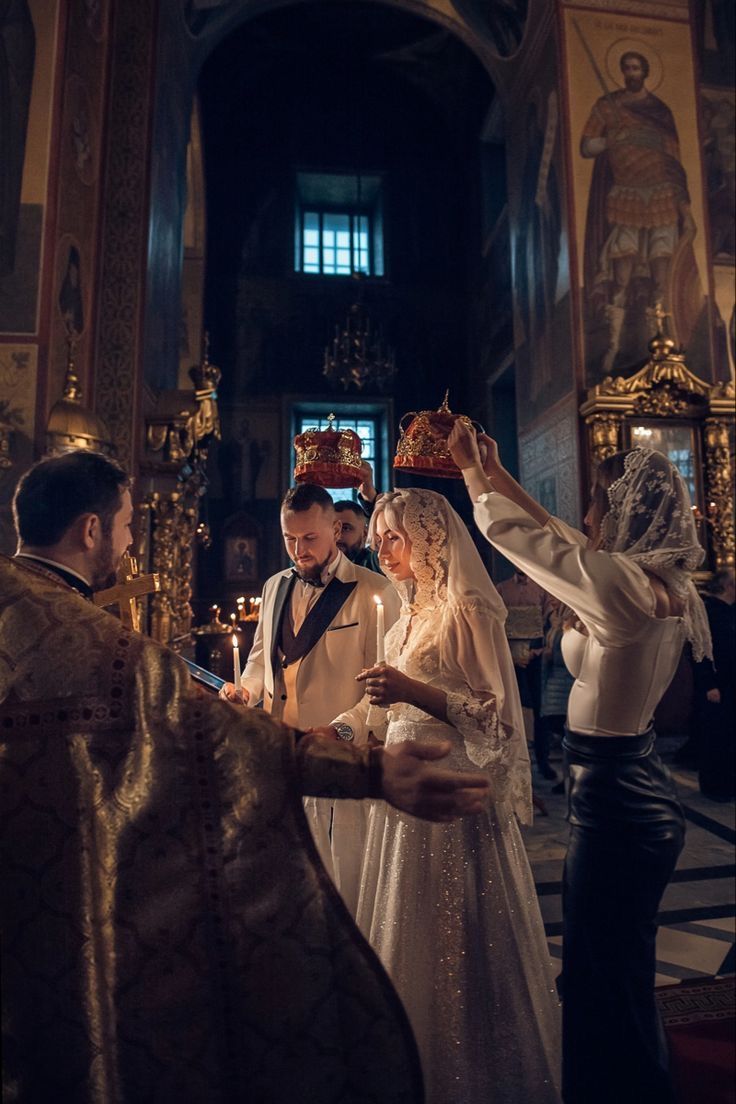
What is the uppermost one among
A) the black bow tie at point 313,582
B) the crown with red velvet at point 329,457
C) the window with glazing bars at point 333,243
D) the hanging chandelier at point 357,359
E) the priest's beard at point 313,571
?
the window with glazing bars at point 333,243

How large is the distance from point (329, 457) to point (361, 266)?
43.8 ft

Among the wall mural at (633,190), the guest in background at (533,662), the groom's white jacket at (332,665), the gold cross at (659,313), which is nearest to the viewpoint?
the groom's white jacket at (332,665)

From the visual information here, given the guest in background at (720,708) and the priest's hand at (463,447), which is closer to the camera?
the priest's hand at (463,447)

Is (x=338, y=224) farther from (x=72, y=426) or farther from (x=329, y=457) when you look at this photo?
(x=329, y=457)

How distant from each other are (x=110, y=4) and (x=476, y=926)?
821 cm

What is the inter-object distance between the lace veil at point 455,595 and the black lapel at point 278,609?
0.64m

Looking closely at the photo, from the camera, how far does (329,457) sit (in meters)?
2.77

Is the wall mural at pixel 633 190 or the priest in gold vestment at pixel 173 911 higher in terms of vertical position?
the wall mural at pixel 633 190

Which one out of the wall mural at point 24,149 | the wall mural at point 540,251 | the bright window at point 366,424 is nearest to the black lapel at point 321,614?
the wall mural at point 24,149

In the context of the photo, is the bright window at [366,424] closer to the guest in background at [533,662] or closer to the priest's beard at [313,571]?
the guest in background at [533,662]

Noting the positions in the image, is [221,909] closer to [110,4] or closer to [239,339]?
[110,4]

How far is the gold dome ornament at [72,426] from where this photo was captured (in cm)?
493

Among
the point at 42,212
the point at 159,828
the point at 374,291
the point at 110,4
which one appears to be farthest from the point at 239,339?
the point at 159,828

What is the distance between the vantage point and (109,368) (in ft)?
19.9
